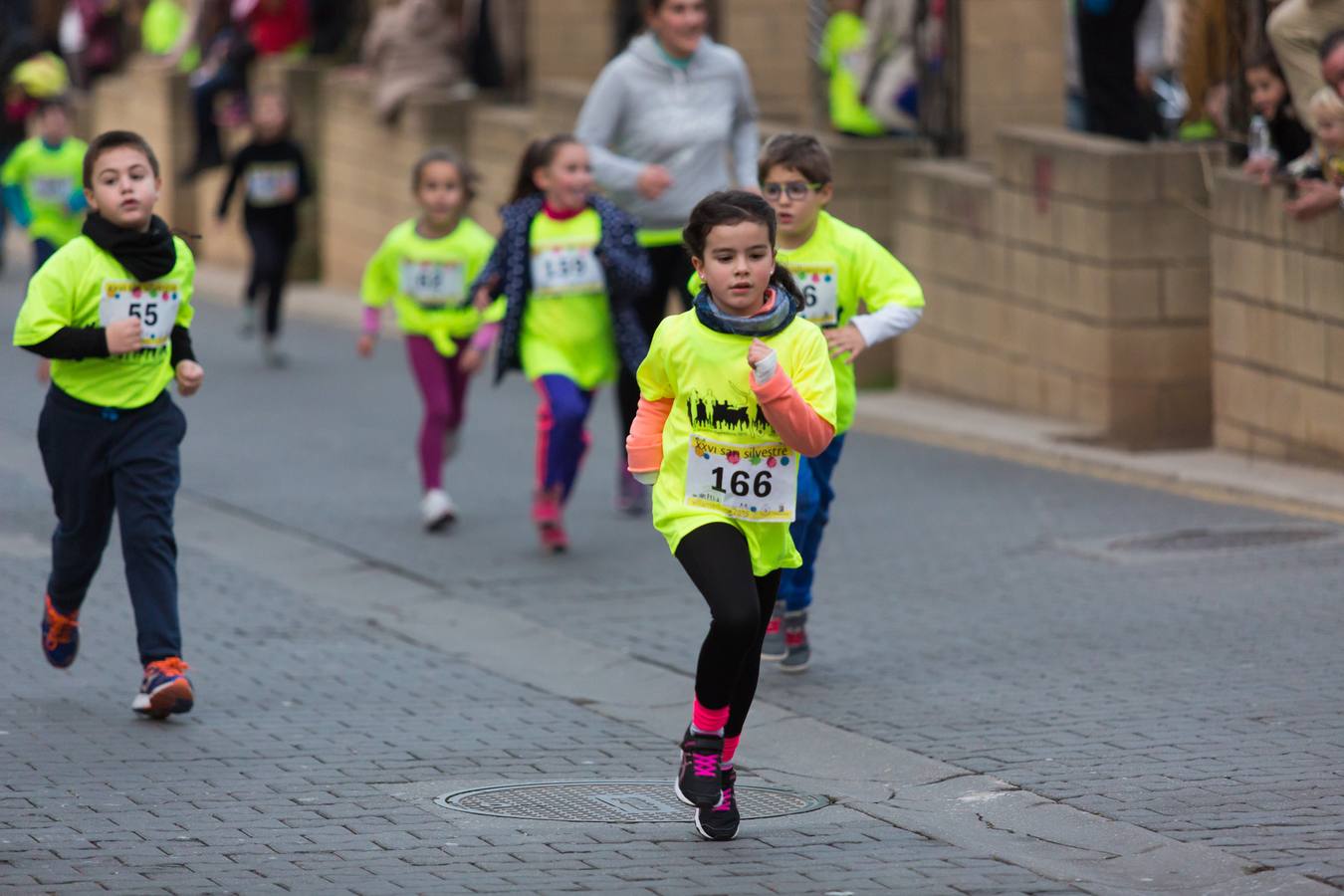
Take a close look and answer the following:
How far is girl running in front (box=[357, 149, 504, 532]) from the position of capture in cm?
1155

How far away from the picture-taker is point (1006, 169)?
13641 mm

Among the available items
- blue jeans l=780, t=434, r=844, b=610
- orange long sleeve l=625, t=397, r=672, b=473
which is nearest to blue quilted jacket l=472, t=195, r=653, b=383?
blue jeans l=780, t=434, r=844, b=610

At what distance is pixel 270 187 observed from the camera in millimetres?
17500

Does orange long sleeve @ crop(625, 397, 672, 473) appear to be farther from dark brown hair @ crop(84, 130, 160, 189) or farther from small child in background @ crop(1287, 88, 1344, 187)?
small child in background @ crop(1287, 88, 1344, 187)

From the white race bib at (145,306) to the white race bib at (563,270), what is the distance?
2.99m

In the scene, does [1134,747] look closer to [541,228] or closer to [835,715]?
Result: [835,715]

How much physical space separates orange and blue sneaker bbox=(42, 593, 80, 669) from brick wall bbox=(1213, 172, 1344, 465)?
5540 mm

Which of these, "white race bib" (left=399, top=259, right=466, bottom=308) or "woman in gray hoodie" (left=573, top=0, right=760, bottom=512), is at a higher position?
"woman in gray hoodie" (left=573, top=0, right=760, bottom=512)

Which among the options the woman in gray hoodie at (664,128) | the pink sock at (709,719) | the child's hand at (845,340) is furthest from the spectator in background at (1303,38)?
the pink sock at (709,719)

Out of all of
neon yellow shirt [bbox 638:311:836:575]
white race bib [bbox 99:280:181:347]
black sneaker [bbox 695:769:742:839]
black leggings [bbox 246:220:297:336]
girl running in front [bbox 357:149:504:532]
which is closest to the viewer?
black sneaker [bbox 695:769:742:839]

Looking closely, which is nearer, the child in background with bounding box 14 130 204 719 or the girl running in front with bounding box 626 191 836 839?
the girl running in front with bounding box 626 191 836 839

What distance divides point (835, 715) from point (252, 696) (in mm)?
1810

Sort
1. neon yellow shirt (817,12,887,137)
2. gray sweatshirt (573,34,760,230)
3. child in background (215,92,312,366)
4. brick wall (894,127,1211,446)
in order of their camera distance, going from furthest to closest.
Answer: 1. child in background (215,92,312,366)
2. neon yellow shirt (817,12,887,137)
3. brick wall (894,127,1211,446)
4. gray sweatshirt (573,34,760,230)

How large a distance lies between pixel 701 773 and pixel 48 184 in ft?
35.4
